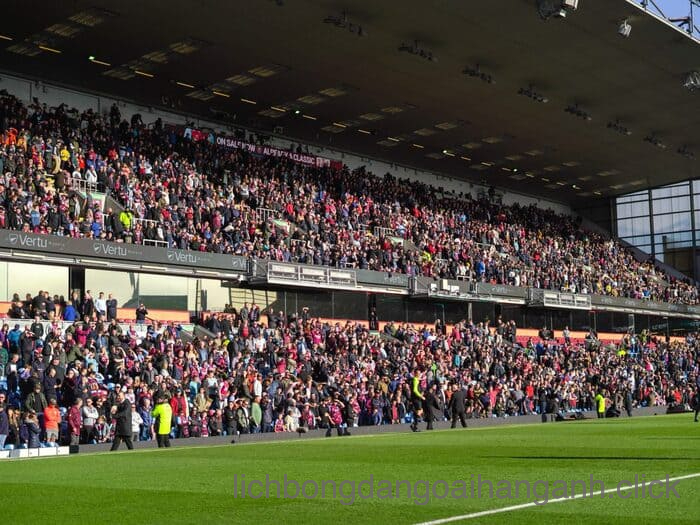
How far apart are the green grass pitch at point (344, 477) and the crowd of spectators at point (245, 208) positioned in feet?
51.2

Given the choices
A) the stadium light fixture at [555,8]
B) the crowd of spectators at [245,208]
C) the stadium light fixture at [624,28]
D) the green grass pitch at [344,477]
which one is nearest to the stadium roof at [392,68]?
the stadium light fixture at [624,28]

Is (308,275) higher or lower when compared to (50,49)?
lower

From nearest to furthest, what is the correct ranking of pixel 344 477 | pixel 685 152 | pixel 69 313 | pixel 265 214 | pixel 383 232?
1. pixel 344 477
2. pixel 69 313
3. pixel 265 214
4. pixel 383 232
5. pixel 685 152

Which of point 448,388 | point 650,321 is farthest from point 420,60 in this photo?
point 650,321

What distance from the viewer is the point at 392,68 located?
4319 cm

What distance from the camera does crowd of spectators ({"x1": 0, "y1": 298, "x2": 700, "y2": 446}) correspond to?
86.1 feet

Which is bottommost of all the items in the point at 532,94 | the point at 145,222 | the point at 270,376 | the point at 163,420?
the point at 163,420

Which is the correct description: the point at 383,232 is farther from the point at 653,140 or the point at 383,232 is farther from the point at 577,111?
the point at 653,140

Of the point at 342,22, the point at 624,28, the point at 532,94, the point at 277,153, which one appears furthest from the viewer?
the point at 277,153

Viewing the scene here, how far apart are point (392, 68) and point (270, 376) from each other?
685 inches

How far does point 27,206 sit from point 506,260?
31599mm

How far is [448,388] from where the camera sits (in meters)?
38.4

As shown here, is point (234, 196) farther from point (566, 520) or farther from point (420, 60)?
point (566, 520)

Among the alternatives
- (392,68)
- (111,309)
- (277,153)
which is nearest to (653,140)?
(392,68)
